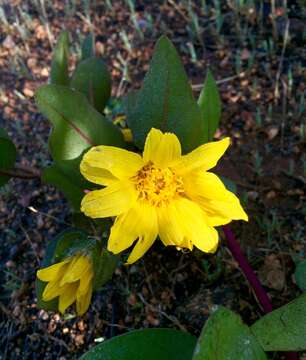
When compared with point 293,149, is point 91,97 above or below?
above

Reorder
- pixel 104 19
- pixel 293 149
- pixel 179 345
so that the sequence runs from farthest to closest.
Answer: pixel 104 19 → pixel 293 149 → pixel 179 345

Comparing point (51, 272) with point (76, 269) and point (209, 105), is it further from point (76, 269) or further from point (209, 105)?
point (209, 105)

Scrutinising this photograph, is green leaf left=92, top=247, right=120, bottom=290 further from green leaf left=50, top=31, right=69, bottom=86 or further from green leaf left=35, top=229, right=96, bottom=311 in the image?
green leaf left=50, top=31, right=69, bottom=86

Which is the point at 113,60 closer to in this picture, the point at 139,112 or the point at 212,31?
the point at 212,31

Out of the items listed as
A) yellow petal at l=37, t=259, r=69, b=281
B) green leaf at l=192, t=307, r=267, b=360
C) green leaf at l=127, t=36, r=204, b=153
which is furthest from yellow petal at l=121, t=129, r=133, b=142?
green leaf at l=192, t=307, r=267, b=360

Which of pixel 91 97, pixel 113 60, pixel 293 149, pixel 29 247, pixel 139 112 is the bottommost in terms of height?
pixel 29 247

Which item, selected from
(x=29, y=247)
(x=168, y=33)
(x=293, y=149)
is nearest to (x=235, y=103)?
(x=293, y=149)

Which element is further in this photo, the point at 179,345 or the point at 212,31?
the point at 212,31
